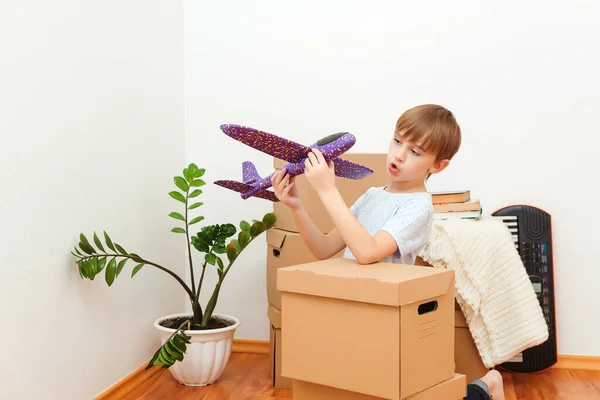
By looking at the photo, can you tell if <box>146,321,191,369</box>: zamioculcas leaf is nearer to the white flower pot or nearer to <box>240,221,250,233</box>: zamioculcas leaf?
the white flower pot

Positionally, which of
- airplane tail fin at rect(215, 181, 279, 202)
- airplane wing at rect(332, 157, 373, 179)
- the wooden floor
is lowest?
Result: the wooden floor

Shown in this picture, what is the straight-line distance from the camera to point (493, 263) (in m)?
2.07

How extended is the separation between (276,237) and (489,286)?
27.5 inches

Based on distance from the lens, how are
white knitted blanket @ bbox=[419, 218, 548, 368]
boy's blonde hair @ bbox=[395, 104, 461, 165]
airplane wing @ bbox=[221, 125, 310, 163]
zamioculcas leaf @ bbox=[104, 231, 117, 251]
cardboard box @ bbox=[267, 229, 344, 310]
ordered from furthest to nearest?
cardboard box @ bbox=[267, 229, 344, 310] < white knitted blanket @ bbox=[419, 218, 548, 368] < zamioculcas leaf @ bbox=[104, 231, 117, 251] < boy's blonde hair @ bbox=[395, 104, 461, 165] < airplane wing @ bbox=[221, 125, 310, 163]

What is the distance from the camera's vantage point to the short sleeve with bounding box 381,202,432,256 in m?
1.42

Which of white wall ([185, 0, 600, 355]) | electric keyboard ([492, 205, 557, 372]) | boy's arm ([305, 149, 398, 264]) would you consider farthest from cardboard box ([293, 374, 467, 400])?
white wall ([185, 0, 600, 355])

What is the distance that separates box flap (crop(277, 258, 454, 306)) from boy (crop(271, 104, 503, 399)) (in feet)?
0.23

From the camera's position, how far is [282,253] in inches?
86.4

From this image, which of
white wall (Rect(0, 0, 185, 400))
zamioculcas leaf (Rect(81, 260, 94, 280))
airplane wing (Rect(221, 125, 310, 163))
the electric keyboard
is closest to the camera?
airplane wing (Rect(221, 125, 310, 163))

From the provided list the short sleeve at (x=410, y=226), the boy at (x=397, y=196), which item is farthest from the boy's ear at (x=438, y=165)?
the short sleeve at (x=410, y=226)

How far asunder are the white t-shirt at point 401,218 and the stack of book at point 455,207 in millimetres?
632

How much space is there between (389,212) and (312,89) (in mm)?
1154

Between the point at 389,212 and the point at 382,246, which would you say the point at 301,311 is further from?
the point at 389,212

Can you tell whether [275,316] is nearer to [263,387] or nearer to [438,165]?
[263,387]
